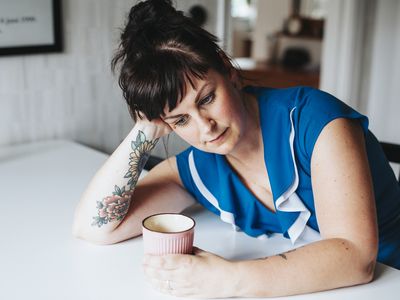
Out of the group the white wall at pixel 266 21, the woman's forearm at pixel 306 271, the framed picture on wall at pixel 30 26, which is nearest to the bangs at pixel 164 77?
the woman's forearm at pixel 306 271

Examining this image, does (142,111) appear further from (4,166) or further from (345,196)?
(4,166)

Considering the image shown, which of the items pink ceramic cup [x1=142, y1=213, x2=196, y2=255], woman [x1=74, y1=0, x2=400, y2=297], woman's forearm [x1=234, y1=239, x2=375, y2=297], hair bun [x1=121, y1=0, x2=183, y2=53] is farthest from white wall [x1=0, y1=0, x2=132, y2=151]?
woman's forearm [x1=234, y1=239, x2=375, y2=297]

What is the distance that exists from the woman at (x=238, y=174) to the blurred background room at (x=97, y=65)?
198mm

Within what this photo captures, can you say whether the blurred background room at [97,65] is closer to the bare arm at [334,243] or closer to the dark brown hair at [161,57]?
the dark brown hair at [161,57]

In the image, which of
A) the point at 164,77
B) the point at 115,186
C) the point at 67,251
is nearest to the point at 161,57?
the point at 164,77

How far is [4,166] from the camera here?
5.55 ft

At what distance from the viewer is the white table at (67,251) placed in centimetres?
96

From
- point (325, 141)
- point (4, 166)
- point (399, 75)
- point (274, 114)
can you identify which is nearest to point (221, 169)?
point (274, 114)

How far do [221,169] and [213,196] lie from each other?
0.25 ft

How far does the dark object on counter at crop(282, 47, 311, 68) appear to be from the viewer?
4.65 metres

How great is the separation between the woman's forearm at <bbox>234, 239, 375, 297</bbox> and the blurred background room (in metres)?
0.47

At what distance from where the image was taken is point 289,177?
1.12m

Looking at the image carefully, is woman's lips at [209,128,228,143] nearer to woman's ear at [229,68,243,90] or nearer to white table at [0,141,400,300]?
woman's ear at [229,68,243,90]

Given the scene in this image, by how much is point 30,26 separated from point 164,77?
970 millimetres
